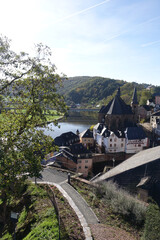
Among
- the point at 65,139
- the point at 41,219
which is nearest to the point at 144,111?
the point at 65,139

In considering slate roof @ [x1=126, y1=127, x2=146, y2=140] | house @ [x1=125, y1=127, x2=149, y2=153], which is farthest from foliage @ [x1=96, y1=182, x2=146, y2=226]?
slate roof @ [x1=126, y1=127, x2=146, y2=140]

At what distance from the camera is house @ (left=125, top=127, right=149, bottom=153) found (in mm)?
40062

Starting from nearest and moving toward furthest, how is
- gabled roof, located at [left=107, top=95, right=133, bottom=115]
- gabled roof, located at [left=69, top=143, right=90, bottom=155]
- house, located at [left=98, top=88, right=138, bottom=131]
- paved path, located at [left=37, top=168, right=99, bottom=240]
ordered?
paved path, located at [left=37, top=168, right=99, bottom=240] → gabled roof, located at [left=69, top=143, right=90, bottom=155] → house, located at [left=98, top=88, right=138, bottom=131] → gabled roof, located at [left=107, top=95, right=133, bottom=115]

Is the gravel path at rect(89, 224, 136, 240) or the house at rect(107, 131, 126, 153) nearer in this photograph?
the gravel path at rect(89, 224, 136, 240)

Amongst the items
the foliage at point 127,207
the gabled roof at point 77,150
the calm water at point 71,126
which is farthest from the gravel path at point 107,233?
the calm water at point 71,126

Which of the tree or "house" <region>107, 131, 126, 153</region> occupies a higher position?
the tree

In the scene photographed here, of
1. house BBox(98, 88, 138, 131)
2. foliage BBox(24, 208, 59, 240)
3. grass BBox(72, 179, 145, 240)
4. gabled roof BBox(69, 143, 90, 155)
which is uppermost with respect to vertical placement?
house BBox(98, 88, 138, 131)

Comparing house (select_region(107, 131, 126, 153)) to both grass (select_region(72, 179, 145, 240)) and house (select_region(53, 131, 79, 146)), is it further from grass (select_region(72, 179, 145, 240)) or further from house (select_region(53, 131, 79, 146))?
grass (select_region(72, 179, 145, 240))

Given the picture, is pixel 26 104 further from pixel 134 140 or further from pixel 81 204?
pixel 134 140

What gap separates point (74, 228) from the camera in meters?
9.62

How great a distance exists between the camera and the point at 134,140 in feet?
132

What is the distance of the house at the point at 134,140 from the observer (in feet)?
131

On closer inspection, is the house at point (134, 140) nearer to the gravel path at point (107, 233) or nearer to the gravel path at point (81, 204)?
the gravel path at point (81, 204)

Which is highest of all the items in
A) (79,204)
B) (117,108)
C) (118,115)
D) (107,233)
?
(117,108)
